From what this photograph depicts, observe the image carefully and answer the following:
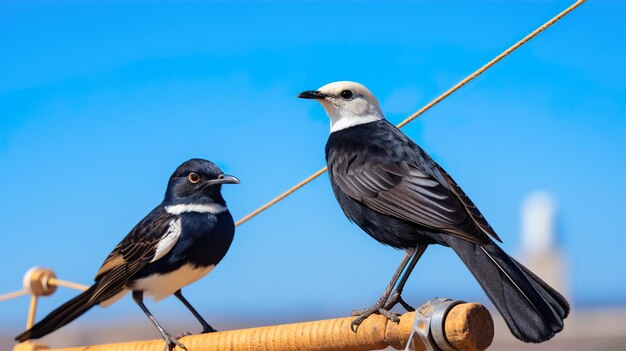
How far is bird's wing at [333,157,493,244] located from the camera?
382 cm

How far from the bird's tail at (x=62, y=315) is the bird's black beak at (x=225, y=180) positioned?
0.73m

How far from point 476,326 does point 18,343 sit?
9.52 ft

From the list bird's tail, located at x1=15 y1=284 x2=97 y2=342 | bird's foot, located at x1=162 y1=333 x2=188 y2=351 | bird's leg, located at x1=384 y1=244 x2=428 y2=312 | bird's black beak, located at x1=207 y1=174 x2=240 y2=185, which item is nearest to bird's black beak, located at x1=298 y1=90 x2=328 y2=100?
bird's black beak, located at x1=207 y1=174 x2=240 y2=185

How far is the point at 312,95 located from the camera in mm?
4746

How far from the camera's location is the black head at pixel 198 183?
4953 millimetres

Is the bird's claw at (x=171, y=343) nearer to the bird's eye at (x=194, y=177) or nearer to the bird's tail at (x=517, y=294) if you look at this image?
the bird's eye at (x=194, y=177)

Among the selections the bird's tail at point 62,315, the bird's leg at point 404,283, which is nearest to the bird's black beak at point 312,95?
the bird's leg at point 404,283

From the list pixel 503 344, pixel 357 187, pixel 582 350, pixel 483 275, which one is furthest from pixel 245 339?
pixel 582 350

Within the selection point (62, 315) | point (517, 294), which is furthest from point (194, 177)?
point (517, 294)

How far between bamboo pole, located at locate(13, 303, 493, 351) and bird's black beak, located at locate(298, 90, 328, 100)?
116 cm

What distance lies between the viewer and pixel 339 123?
187 inches

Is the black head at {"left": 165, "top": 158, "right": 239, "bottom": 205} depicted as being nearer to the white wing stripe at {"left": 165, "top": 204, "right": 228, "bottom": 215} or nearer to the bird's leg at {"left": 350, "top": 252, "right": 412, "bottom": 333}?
the white wing stripe at {"left": 165, "top": 204, "right": 228, "bottom": 215}

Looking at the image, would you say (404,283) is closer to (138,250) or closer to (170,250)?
(170,250)

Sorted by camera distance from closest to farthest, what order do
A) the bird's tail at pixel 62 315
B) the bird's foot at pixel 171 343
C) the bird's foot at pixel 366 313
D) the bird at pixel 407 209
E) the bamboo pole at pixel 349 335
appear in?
the bamboo pole at pixel 349 335
the bird at pixel 407 209
the bird's foot at pixel 366 313
the bird's foot at pixel 171 343
the bird's tail at pixel 62 315
